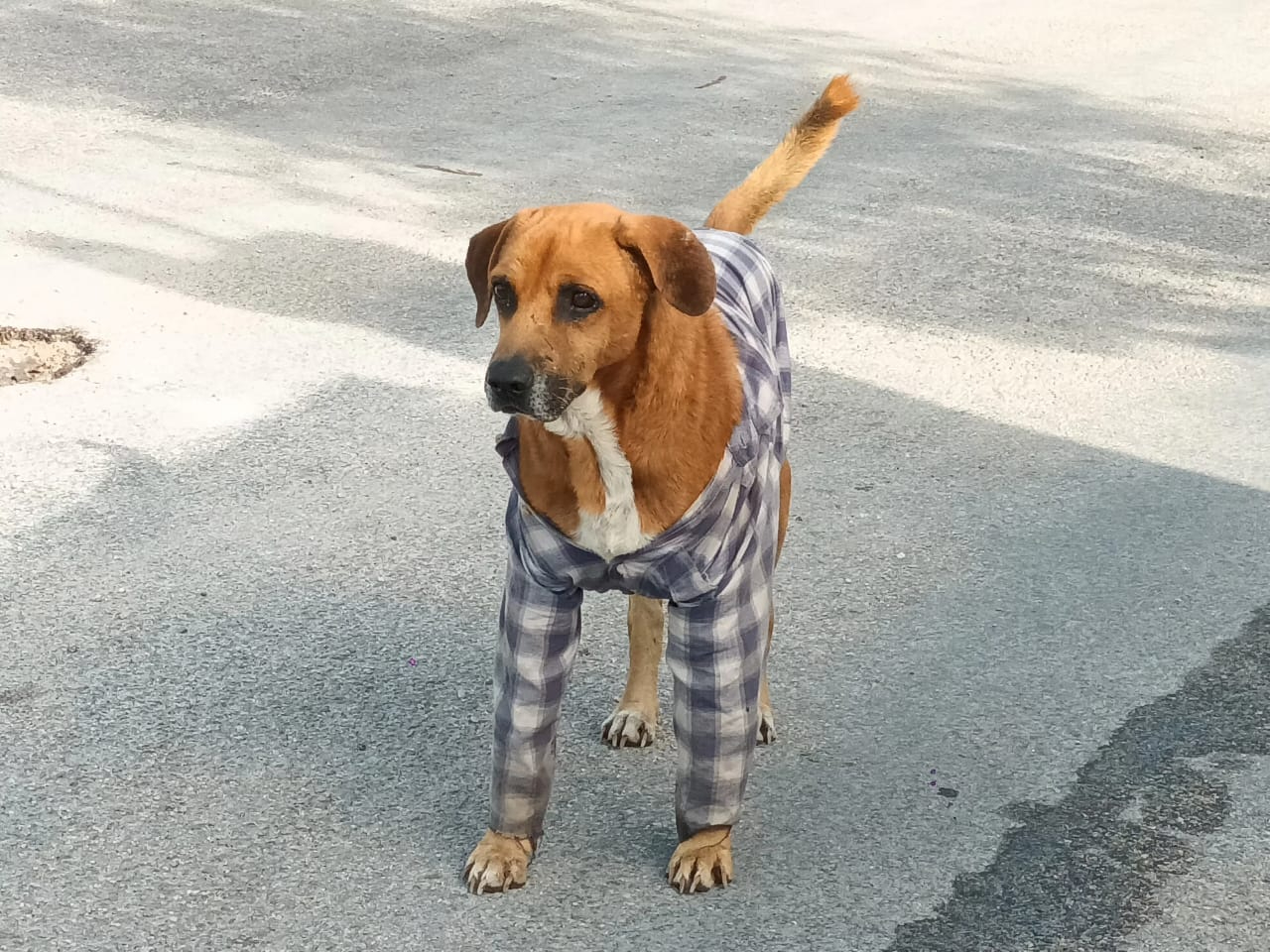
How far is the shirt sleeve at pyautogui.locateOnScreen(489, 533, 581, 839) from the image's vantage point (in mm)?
3287

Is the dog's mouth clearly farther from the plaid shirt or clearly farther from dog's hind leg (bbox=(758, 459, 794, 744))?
dog's hind leg (bbox=(758, 459, 794, 744))

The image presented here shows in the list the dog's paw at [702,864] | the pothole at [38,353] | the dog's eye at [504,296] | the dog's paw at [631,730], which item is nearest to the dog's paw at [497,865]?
the dog's paw at [702,864]

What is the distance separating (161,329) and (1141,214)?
15.2 feet

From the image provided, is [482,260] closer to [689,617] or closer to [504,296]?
[504,296]

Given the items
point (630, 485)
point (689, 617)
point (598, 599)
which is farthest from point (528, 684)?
point (598, 599)

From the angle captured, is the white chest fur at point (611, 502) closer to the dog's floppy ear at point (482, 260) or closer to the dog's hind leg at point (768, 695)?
the dog's floppy ear at point (482, 260)

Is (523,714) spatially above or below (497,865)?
above

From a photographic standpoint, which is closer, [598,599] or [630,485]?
[630,485]

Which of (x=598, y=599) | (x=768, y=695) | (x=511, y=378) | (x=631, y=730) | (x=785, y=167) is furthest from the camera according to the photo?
(x=598, y=599)

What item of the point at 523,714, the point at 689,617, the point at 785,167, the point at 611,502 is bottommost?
the point at 523,714

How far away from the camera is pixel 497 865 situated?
342 cm

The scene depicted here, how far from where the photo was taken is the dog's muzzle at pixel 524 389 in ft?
9.69

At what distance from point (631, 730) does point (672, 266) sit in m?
1.31

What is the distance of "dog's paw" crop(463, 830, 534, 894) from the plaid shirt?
3 centimetres
